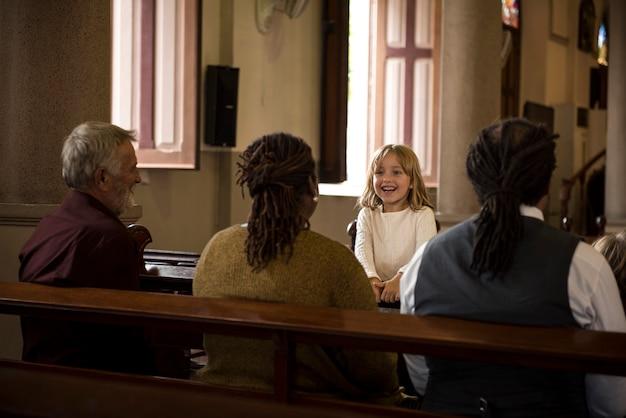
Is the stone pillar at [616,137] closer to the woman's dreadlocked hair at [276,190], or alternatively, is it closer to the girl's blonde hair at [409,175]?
the girl's blonde hair at [409,175]

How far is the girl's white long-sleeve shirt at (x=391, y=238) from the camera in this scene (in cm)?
475

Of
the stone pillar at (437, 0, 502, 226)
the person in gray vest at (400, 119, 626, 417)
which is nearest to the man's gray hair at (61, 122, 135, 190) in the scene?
the person in gray vest at (400, 119, 626, 417)

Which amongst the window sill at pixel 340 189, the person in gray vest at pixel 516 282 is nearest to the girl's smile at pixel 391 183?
the person in gray vest at pixel 516 282

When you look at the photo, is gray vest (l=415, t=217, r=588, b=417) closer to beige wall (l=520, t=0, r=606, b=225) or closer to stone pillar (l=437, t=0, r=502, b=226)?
stone pillar (l=437, t=0, r=502, b=226)

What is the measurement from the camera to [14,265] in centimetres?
493

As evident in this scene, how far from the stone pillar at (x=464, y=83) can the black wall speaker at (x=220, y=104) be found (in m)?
2.07

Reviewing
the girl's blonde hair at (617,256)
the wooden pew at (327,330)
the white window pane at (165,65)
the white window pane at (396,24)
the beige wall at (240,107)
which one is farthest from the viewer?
the white window pane at (396,24)

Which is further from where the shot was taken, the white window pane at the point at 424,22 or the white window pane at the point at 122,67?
the white window pane at the point at 424,22

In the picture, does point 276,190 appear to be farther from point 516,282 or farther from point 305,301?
point 516,282

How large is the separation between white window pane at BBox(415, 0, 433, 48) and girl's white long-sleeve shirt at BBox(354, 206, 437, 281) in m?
6.71

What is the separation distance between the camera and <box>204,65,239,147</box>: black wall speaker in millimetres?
9141

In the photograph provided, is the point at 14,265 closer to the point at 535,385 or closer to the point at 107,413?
the point at 107,413

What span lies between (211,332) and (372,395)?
47 centimetres

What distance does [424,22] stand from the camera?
11.3 metres
